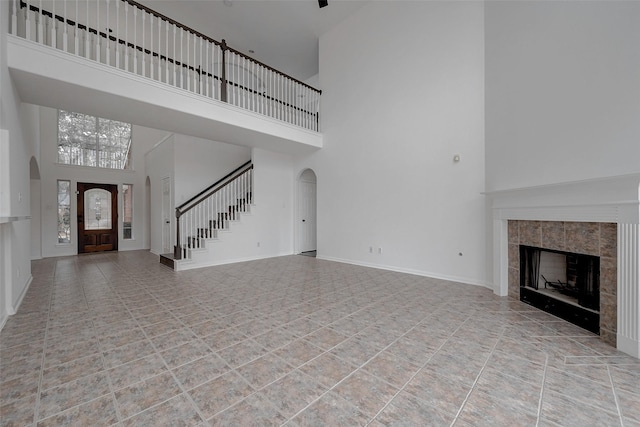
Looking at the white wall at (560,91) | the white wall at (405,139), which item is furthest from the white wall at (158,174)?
the white wall at (560,91)

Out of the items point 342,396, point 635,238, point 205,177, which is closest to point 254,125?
point 205,177

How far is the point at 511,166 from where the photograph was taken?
3660mm

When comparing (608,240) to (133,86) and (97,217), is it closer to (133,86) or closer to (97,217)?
(133,86)

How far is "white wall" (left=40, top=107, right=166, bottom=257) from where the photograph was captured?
7.34 meters

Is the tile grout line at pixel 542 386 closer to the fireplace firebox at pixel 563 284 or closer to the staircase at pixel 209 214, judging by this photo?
the fireplace firebox at pixel 563 284

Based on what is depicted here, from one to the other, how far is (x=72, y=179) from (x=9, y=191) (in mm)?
6397

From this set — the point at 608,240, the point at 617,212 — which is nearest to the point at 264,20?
the point at 617,212

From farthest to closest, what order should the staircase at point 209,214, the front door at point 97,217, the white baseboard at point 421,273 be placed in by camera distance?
the front door at point 97,217 < the staircase at point 209,214 < the white baseboard at point 421,273

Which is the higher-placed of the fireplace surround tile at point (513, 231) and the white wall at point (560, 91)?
the white wall at point (560, 91)

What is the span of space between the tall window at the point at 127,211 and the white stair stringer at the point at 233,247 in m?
4.83

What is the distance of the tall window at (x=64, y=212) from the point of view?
7.62m

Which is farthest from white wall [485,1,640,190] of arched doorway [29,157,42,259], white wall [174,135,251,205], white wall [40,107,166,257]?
arched doorway [29,157,42,259]

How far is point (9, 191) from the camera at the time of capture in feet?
9.06

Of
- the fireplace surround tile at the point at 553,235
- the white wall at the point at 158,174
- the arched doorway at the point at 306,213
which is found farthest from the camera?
the arched doorway at the point at 306,213
